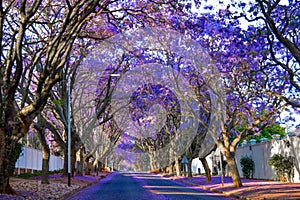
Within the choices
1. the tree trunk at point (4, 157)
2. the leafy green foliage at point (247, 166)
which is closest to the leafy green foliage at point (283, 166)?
the leafy green foliage at point (247, 166)

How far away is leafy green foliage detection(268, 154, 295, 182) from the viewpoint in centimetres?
2381

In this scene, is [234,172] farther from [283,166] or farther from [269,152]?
[269,152]

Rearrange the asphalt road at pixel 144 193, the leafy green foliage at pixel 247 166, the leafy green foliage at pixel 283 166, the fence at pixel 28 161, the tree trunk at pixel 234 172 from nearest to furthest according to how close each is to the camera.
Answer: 1. the asphalt road at pixel 144 193
2. the tree trunk at pixel 234 172
3. the leafy green foliage at pixel 283 166
4. the leafy green foliage at pixel 247 166
5. the fence at pixel 28 161

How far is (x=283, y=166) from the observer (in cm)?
2416

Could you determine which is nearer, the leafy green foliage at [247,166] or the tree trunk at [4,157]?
the tree trunk at [4,157]

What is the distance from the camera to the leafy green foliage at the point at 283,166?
23.8m

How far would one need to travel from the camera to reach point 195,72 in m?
23.9

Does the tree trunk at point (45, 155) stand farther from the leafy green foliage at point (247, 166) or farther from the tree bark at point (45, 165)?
the leafy green foliage at point (247, 166)

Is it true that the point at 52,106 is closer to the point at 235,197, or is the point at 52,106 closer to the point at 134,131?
the point at 235,197

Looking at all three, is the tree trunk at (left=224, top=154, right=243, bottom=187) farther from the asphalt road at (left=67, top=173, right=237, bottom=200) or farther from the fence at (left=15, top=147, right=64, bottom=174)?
the fence at (left=15, top=147, right=64, bottom=174)

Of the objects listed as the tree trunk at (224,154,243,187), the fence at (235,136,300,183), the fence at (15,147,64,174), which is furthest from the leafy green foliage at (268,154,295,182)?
the fence at (15,147,64,174)

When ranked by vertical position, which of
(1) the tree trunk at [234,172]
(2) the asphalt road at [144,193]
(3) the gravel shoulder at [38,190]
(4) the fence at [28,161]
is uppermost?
(4) the fence at [28,161]

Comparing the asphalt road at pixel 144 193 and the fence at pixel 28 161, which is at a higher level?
the fence at pixel 28 161

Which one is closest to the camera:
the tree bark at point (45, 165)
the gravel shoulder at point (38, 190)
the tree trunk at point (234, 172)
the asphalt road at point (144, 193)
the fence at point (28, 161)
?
the gravel shoulder at point (38, 190)
